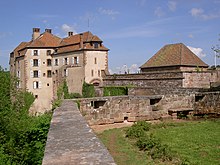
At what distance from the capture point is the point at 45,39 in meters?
50.9

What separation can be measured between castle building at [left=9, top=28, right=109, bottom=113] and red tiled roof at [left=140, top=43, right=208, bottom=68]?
913 cm

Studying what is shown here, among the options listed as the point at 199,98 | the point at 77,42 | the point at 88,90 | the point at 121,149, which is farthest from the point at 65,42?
the point at 121,149

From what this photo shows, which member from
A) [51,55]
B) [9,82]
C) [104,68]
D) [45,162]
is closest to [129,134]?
[45,162]

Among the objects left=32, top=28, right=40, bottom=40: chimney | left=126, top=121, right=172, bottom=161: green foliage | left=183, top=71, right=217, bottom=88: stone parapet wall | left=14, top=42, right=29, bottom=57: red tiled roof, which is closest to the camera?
left=126, top=121, right=172, bottom=161: green foliage

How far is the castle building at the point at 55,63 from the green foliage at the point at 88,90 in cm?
141

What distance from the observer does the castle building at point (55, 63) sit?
139 ft

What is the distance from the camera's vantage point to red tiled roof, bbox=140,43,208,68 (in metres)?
32.4

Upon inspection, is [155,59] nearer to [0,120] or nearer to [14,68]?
[0,120]

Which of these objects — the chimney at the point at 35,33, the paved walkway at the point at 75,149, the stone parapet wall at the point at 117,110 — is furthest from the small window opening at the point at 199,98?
the chimney at the point at 35,33

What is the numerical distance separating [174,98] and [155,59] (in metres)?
20.5

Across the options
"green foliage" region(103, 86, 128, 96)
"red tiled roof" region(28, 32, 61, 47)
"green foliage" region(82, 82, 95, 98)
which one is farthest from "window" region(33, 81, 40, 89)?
"green foliage" region(103, 86, 128, 96)

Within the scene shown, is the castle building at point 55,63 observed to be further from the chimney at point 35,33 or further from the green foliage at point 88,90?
the green foliage at point 88,90

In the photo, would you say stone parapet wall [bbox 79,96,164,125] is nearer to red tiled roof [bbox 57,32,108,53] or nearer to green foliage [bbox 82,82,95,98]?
green foliage [bbox 82,82,95,98]

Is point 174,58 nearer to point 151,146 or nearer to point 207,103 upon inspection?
point 207,103
